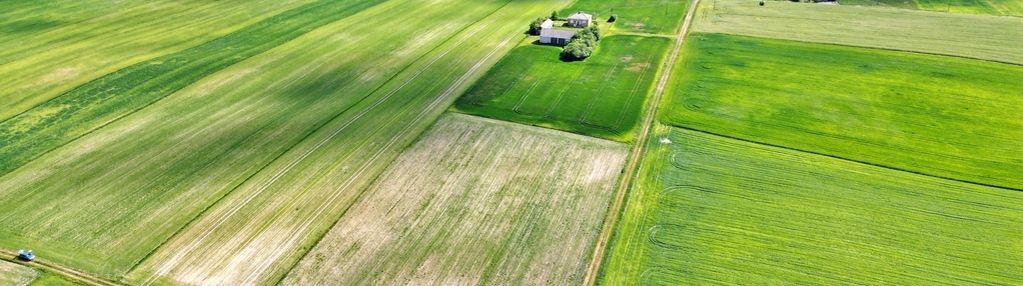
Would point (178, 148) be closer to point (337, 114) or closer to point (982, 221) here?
point (337, 114)

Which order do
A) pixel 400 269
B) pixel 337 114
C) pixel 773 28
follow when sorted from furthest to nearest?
pixel 773 28, pixel 337 114, pixel 400 269

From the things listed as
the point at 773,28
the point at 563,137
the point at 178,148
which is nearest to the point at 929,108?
the point at 773,28

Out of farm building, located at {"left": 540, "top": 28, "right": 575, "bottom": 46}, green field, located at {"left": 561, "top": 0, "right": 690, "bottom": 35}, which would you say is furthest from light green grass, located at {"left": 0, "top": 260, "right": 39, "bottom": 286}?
green field, located at {"left": 561, "top": 0, "right": 690, "bottom": 35}

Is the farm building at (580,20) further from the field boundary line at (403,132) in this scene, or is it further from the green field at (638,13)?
the field boundary line at (403,132)

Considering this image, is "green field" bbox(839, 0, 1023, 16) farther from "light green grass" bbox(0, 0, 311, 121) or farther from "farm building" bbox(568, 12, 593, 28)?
"light green grass" bbox(0, 0, 311, 121)

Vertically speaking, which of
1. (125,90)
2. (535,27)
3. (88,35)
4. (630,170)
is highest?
(88,35)

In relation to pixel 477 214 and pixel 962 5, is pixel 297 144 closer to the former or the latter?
pixel 477 214

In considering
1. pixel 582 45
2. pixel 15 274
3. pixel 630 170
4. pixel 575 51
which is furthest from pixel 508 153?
pixel 15 274

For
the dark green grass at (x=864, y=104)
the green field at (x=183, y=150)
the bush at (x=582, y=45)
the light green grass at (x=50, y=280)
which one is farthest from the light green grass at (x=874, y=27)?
the light green grass at (x=50, y=280)
